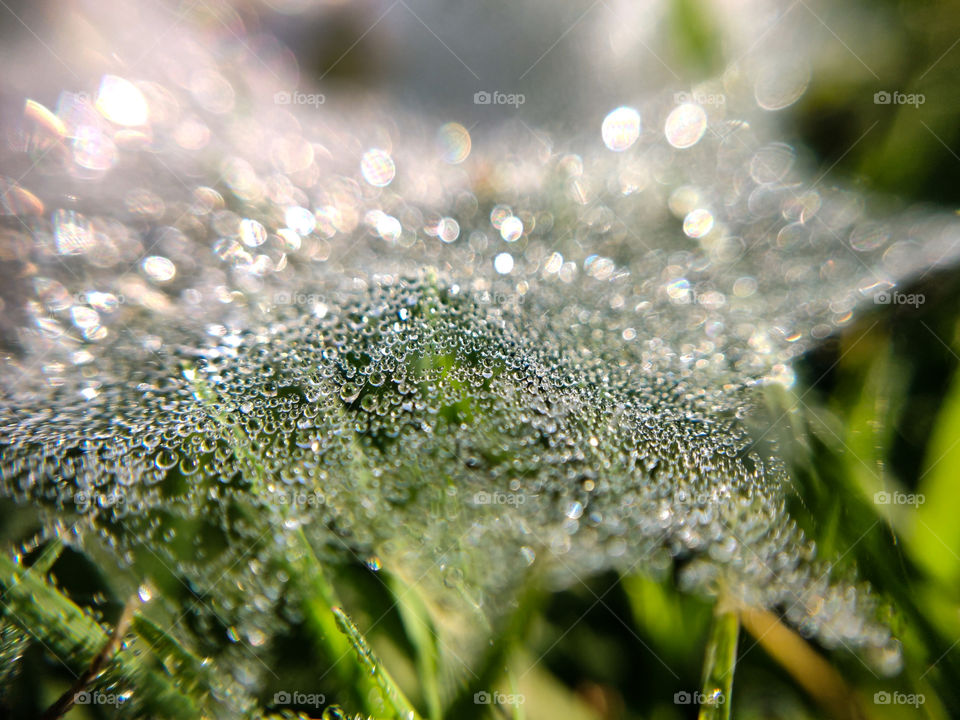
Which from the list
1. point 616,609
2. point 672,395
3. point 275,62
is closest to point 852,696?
point 616,609

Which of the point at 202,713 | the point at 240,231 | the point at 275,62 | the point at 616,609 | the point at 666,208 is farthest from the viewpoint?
the point at 275,62

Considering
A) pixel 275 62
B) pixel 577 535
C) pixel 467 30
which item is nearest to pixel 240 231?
pixel 275 62

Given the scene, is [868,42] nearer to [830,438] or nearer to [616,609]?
[830,438]

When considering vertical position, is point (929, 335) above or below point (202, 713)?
above

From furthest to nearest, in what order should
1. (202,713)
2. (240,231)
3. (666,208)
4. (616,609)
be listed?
(666,208)
(240,231)
(616,609)
(202,713)

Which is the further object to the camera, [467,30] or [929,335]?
[467,30]

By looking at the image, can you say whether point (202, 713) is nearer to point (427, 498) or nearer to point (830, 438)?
point (427, 498)

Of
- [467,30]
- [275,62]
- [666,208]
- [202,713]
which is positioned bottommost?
[202,713]
